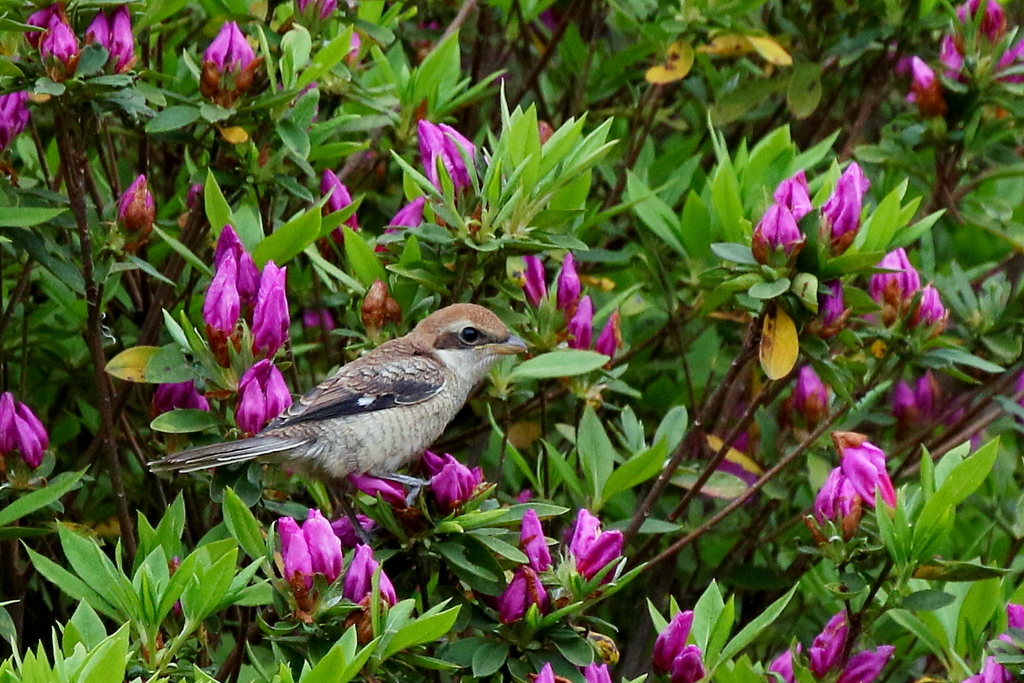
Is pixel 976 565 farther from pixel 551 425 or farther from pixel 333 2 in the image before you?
pixel 333 2

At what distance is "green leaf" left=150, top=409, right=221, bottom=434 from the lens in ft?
9.61

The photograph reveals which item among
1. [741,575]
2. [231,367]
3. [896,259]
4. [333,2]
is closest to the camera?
[231,367]

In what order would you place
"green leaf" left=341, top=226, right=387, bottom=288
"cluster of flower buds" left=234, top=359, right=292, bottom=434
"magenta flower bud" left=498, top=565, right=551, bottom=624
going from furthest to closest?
"green leaf" left=341, top=226, right=387, bottom=288 → "cluster of flower buds" left=234, top=359, right=292, bottom=434 → "magenta flower bud" left=498, top=565, right=551, bottom=624

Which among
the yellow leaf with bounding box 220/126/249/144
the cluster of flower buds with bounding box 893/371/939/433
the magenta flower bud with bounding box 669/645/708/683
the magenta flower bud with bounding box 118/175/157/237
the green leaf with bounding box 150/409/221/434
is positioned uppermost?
the yellow leaf with bounding box 220/126/249/144

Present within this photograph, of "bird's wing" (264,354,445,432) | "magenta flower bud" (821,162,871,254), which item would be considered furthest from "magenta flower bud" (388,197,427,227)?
"magenta flower bud" (821,162,871,254)

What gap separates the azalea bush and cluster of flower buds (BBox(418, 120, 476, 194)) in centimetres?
1

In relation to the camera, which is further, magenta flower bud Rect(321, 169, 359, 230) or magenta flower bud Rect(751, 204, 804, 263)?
magenta flower bud Rect(321, 169, 359, 230)

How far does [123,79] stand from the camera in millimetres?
2994

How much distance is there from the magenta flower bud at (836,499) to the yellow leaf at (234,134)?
5.32ft

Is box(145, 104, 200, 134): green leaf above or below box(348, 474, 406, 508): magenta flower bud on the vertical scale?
above

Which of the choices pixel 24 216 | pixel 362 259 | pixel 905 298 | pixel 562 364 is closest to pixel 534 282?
pixel 562 364

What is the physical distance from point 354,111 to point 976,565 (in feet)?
7.48

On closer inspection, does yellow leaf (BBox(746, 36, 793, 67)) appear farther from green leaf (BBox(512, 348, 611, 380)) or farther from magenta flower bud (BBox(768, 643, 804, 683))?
magenta flower bud (BBox(768, 643, 804, 683))

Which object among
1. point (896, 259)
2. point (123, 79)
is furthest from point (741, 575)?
point (123, 79)
